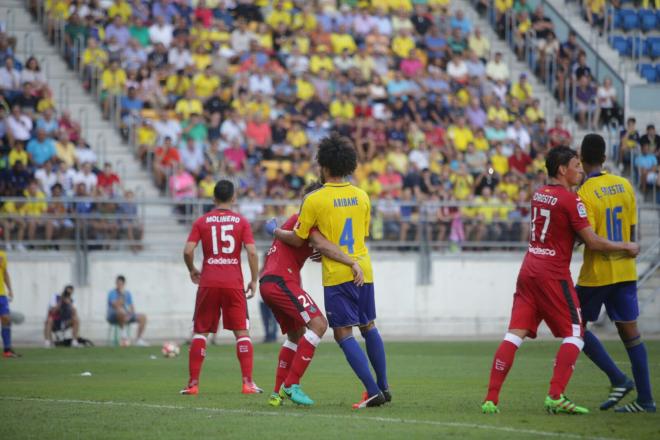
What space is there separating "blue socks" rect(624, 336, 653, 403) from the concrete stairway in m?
15.9

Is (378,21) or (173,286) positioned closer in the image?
(173,286)

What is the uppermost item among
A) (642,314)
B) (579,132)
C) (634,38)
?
(634,38)

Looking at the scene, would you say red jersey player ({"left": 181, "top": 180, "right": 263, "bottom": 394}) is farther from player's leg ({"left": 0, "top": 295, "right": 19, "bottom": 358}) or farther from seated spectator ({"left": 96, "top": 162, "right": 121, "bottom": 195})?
seated spectator ({"left": 96, "top": 162, "right": 121, "bottom": 195})

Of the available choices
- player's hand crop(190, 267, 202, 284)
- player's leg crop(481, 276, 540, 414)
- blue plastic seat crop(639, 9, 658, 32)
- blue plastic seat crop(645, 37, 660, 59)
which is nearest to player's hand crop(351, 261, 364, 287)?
player's leg crop(481, 276, 540, 414)

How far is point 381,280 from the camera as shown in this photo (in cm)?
2766

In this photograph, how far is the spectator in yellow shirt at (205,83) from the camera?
29688mm

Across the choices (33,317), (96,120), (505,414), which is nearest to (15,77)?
(96,120)

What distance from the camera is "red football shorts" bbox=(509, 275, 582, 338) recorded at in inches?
413

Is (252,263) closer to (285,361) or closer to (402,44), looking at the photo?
(285,361)

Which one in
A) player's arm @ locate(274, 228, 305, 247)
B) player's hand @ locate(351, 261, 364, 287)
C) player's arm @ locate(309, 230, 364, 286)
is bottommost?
player's hand @ locate(351, 261, 364, 287)

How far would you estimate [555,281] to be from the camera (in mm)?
10508

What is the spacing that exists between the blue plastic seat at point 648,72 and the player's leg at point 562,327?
23.8 meters

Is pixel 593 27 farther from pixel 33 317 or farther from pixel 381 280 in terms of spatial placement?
pixel 33 317

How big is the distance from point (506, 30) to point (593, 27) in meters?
2.49
